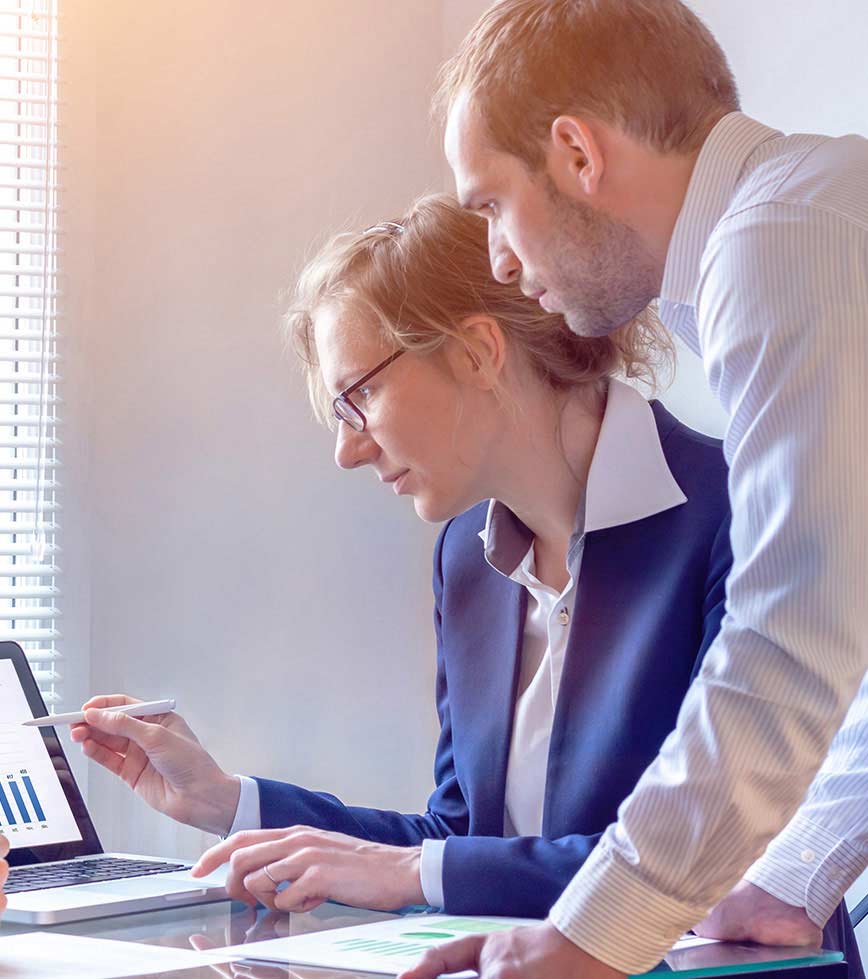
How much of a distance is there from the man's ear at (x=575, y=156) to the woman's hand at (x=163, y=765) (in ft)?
2.59

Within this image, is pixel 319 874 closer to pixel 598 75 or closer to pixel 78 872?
pixel 78 872

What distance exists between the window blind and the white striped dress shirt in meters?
1.70

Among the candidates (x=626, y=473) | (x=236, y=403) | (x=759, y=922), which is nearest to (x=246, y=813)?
(x=626, y=473)

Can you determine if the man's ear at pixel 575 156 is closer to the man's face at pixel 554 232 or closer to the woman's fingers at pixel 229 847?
the man's face at pixel 554 232

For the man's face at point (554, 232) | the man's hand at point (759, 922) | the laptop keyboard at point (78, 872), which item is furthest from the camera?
the laptop keyboard at point (78, 872)

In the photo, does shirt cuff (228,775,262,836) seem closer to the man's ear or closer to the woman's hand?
the woman's hand

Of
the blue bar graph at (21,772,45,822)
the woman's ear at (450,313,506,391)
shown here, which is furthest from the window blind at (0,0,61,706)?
the woman's ear at (450,313,506,391)

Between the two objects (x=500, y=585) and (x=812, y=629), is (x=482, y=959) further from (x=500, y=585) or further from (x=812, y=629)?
(x=500, y=585)

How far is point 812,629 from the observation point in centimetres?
83

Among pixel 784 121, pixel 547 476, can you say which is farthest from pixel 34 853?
pixel 784 121

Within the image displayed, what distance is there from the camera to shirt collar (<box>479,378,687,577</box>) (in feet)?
4.87

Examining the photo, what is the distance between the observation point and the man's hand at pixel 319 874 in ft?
3.96

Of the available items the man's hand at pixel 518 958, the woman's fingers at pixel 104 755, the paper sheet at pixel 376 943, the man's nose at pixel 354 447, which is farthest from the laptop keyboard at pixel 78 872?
the man's hand at pixel 518 958

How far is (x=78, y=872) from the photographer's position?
143cm
